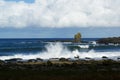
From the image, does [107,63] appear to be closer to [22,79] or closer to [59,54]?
[22,79]

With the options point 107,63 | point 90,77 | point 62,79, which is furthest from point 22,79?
point 107,63

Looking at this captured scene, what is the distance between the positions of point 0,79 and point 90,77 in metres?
5.23

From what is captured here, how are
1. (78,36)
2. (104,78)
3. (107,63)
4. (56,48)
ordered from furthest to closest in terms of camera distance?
(78,36), (56,48), (107,63), (104,78)

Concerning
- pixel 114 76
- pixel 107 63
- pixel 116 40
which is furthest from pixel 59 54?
pixel 116 40

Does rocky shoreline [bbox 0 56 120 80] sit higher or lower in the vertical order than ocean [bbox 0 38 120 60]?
higher

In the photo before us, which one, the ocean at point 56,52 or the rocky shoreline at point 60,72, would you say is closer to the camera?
the rocky shoreline at point 60,72

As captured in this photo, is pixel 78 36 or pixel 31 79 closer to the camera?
pixel 31 79

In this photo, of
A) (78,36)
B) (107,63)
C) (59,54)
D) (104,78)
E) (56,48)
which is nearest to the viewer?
(104,78)

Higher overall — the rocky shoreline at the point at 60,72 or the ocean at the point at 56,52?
the rocky shoreline at the point at 60,72

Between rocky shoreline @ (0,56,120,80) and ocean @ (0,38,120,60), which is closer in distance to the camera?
rocky shoreline @ (0,56,120,80)

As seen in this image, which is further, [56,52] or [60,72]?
[56,52]

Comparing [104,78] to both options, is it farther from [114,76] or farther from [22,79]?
[22,79]

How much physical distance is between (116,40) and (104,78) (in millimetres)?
130222

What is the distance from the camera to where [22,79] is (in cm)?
2138
